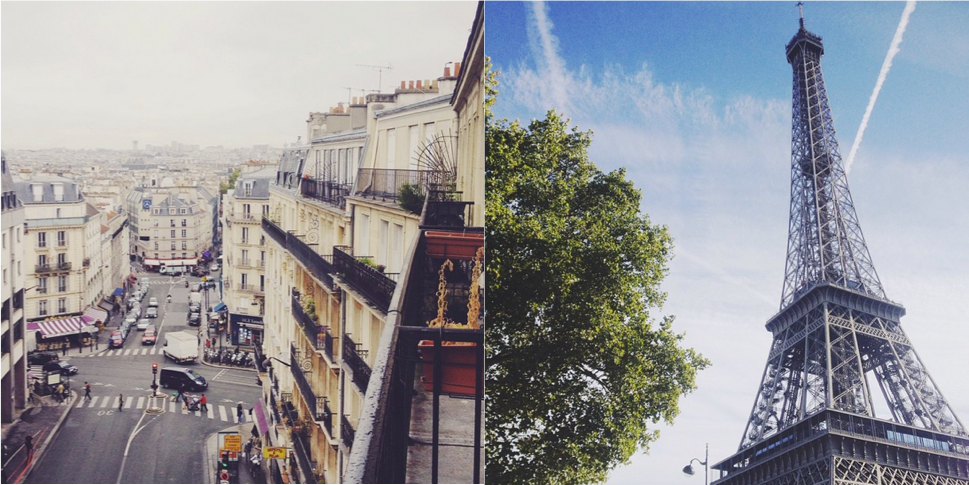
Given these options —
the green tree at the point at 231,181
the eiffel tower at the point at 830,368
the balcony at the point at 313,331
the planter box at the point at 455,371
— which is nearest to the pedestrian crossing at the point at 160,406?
the balcony at the point at 313,331

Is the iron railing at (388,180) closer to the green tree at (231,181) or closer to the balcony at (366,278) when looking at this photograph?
the balcony at (366,278)

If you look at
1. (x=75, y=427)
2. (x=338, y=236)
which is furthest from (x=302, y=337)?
(x=75, y=427)

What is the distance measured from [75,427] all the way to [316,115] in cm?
181

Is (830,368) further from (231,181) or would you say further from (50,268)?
(50,268)

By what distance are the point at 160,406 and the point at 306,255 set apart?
3.15ft

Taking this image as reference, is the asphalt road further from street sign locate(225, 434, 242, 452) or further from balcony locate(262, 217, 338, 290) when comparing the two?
balcony locate(262, 217, 338, 290)

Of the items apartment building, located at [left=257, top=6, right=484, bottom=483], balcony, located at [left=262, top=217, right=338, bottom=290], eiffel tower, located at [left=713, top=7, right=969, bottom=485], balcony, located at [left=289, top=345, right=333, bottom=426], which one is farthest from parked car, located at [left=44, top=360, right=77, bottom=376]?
eiffel tower, located at [left=713, top=7, right=969, bottom=485]

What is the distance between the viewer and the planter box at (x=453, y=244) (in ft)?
11.5

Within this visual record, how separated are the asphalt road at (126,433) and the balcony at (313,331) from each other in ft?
1.71

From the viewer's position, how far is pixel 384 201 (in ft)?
11.4

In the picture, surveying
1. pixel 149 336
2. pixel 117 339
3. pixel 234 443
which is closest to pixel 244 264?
pixel 149 336

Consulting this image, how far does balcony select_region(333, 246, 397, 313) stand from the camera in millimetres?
3289

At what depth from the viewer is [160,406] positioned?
3568 mm

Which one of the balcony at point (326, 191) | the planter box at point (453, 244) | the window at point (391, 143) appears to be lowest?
the planter box at point (453, 244)
